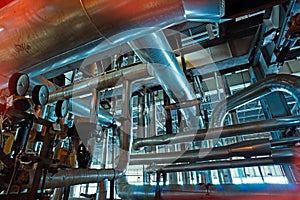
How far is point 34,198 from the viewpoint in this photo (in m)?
0.80

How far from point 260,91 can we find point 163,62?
0.89 metres

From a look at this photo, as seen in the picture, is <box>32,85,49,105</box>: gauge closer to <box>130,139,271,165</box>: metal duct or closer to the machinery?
the machinery

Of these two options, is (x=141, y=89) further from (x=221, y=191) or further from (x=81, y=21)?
(x=81, y=21)

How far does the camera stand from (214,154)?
63.9 inches

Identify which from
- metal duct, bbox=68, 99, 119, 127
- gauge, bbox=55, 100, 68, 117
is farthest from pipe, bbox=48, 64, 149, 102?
gauge, bbox=55, 100, 68, 117

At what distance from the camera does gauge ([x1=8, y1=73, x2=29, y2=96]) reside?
891mm

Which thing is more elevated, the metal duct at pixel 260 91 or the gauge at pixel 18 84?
the metal duct at pixel 260 91

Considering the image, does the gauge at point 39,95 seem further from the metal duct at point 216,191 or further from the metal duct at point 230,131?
the metal duct at point 230,131

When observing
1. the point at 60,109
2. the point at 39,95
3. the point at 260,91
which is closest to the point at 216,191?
the point at 260,91

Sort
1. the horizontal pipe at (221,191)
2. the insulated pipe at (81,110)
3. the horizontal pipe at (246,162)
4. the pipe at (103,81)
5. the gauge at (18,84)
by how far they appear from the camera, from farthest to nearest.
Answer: the insulated pipe at (81,110)
the pipe at (103,81)
the horizontal pipe at (246,162)
the horizontal pipe at (221,191)
the gauge at (18,84)

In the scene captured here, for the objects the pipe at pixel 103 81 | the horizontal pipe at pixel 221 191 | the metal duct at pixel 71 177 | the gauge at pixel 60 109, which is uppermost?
the pipe at pixel 103 81

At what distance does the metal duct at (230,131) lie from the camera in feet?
4.94

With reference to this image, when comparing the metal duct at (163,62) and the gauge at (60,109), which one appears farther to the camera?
the metal duct at (163,62)

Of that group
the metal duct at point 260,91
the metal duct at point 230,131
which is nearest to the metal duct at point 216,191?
the metal duct at point 230,131
